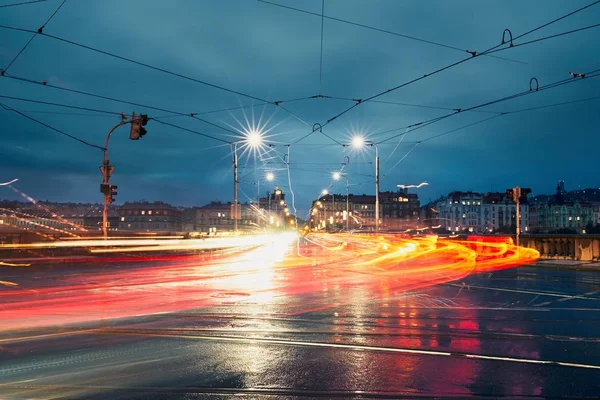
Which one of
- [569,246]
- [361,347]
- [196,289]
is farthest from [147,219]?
[361,347]

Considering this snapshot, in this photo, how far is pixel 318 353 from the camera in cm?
776

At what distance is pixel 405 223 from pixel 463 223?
72.1ft

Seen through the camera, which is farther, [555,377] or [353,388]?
[555,377]

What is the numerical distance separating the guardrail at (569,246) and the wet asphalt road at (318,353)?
611 inches

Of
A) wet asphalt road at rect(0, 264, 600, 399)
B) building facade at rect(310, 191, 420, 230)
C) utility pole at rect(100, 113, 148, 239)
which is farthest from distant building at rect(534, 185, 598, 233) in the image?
wet asphalt road at rect(0, 264, 600, 399)

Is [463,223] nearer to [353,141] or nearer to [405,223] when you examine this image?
[405,223]

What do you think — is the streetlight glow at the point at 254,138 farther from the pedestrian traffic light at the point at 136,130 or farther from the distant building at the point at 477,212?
the distant building at the point at 477,212

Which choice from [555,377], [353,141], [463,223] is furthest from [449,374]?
[463,223]

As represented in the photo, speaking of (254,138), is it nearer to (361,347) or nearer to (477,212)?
(361,347)

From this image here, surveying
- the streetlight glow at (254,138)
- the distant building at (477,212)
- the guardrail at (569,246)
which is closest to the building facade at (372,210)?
the distant building at (477,212)

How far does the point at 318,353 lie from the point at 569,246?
24.9m

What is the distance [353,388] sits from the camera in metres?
Result: 6.13

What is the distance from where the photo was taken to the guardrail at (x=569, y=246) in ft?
86.6

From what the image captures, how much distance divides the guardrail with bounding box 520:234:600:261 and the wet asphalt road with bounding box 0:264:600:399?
15.5 m
